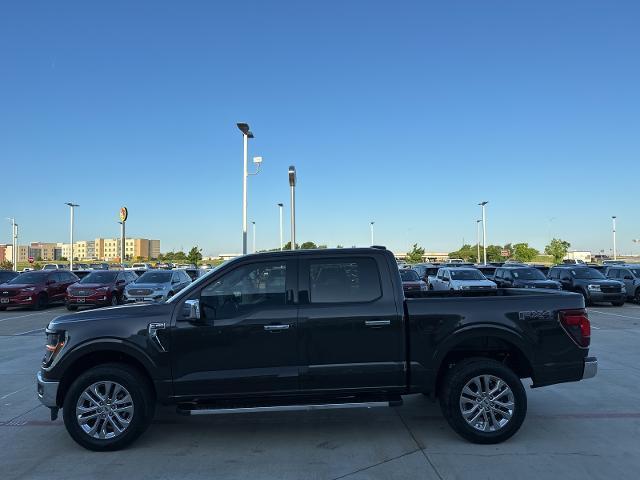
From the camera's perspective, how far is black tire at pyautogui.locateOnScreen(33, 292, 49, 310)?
20984 millimetres

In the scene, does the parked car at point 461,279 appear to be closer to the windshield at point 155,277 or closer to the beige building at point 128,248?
the windshield at point 155,277

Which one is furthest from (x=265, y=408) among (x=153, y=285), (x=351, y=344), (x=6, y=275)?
(x=6, y=275)

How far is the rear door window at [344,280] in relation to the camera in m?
5.43

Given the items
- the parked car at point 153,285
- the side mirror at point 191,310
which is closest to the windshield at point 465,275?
the parked car at point 153,285

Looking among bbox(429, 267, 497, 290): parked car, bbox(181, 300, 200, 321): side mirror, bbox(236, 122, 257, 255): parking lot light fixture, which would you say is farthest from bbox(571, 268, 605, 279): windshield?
bbox(181, 300, 200, 321): side mirror

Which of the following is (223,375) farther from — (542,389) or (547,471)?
(542,389)

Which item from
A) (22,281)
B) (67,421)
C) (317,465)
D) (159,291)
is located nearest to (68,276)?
(22,281)

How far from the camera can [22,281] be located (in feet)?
70.1

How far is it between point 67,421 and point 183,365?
125cm

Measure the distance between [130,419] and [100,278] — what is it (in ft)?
58.5

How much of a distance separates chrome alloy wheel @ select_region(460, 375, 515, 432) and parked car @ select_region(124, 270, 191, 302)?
1414 centimetres

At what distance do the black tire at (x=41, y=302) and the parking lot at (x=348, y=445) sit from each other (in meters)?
15.4

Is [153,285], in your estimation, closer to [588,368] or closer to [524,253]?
[588,368]

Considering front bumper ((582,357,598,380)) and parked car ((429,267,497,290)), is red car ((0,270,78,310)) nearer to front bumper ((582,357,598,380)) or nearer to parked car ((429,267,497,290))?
parked car ((429,267,497,290))
